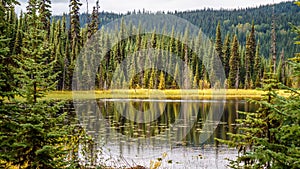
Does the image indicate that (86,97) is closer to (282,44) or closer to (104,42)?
(104,42)

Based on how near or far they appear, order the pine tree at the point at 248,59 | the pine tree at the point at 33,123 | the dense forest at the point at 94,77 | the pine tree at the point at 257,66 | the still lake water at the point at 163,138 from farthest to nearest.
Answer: the pine tree at the point at 257,66
the pine tree at the point at 248,59
the still lake water at the point at 163,138
the pine tree at the point at 33,123
the dense forest at the point at 94,77

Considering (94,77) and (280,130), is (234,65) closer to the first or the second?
(94,77)

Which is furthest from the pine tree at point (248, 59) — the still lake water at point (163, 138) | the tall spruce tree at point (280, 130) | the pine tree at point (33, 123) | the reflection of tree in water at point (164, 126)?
the pine tree at point (33, 123)

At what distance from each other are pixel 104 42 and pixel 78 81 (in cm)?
2383

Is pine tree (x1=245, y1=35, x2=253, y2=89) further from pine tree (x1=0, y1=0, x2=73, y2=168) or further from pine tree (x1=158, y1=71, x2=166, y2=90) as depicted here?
pine tree (x1=0, y1=0, x2=73, y2=168)

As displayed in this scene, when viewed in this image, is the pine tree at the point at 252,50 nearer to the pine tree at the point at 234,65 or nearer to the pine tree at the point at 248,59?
the pine tree at the point at 248,59

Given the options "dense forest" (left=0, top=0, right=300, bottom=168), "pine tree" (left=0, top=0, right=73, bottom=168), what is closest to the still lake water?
"dense forest" (left=0, top=0, right=300, bottom=168)

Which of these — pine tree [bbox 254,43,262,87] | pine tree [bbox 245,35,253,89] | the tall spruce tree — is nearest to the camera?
the tall spruce tree

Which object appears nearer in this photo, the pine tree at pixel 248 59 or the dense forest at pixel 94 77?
the dense forest at pixel 94 77

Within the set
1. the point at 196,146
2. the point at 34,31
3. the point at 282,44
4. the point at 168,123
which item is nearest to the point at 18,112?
the point at 34,31

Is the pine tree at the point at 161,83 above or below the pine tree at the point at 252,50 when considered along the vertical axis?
below

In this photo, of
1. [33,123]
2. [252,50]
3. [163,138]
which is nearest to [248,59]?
[252,50]

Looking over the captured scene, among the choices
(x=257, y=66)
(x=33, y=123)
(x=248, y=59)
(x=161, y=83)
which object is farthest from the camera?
(x=257, y=66)

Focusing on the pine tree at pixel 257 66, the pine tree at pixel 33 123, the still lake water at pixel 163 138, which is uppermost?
the pine tree at pixel 257 66
